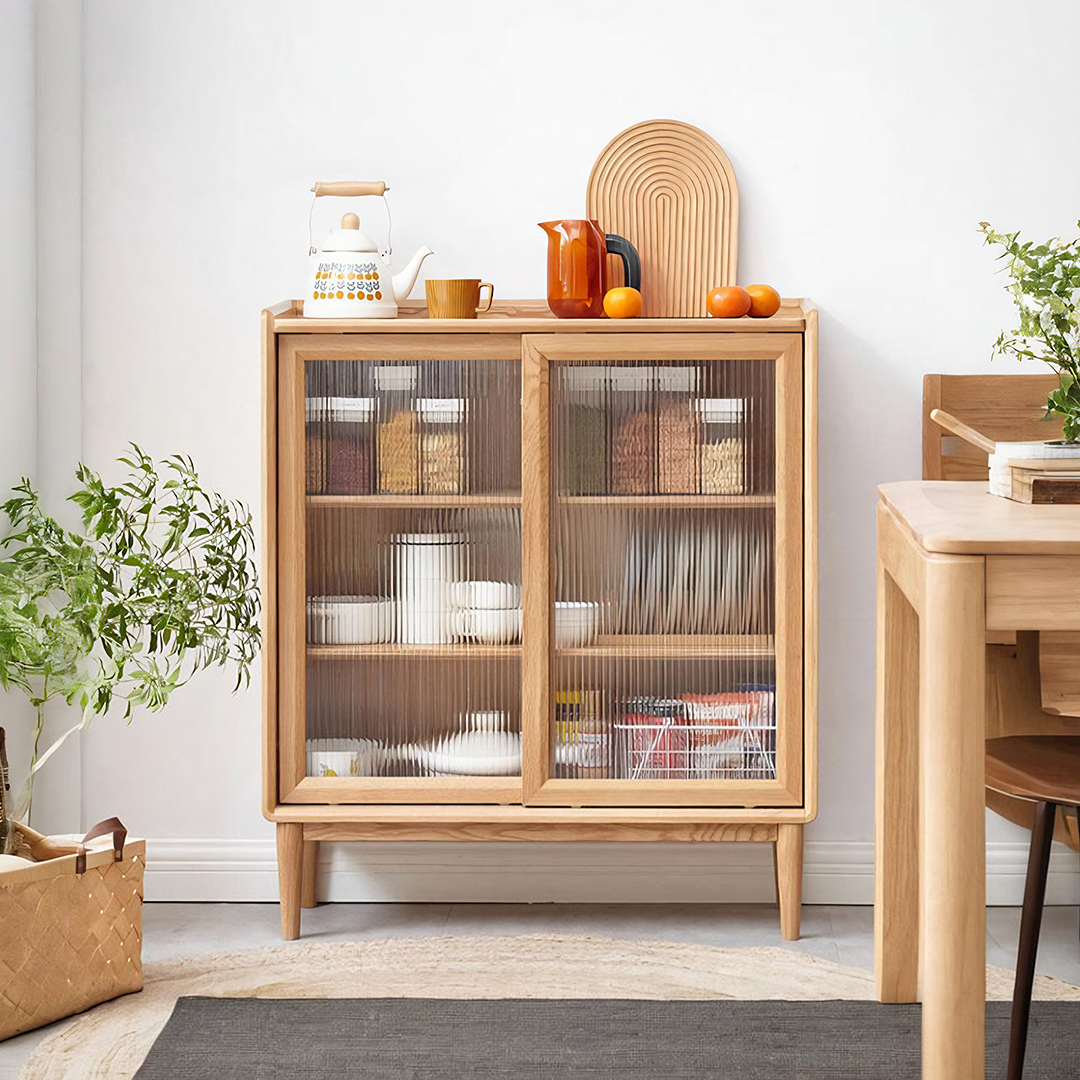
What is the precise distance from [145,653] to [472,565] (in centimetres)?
87

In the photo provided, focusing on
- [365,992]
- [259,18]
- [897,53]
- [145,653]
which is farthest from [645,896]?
[259,18]

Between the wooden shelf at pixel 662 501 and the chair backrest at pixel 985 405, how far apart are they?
51 centimetres

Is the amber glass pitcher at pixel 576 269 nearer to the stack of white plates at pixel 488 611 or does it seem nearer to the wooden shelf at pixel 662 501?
the wooden shelf at pixel 662 501

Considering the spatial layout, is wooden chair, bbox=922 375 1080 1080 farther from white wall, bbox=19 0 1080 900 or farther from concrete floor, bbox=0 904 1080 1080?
concrete floor, bbox=0 904 1080 1080

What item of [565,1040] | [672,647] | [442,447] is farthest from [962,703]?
[442,447]

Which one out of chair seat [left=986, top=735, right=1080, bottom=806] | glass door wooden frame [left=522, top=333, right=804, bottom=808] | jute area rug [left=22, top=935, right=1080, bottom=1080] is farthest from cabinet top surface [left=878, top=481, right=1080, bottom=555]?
jute area rug [left=22, top=935, right=1080, bottom=1080]

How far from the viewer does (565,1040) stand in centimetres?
218

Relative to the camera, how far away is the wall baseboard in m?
2.91

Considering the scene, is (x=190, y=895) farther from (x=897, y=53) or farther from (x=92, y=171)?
(x=897, y=53)

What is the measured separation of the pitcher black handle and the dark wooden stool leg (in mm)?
1449

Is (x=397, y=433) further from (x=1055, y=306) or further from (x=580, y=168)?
(x=1055, y=306)

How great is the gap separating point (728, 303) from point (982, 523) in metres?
1.16

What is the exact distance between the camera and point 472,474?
8.64ft

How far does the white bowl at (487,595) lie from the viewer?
264 cm
